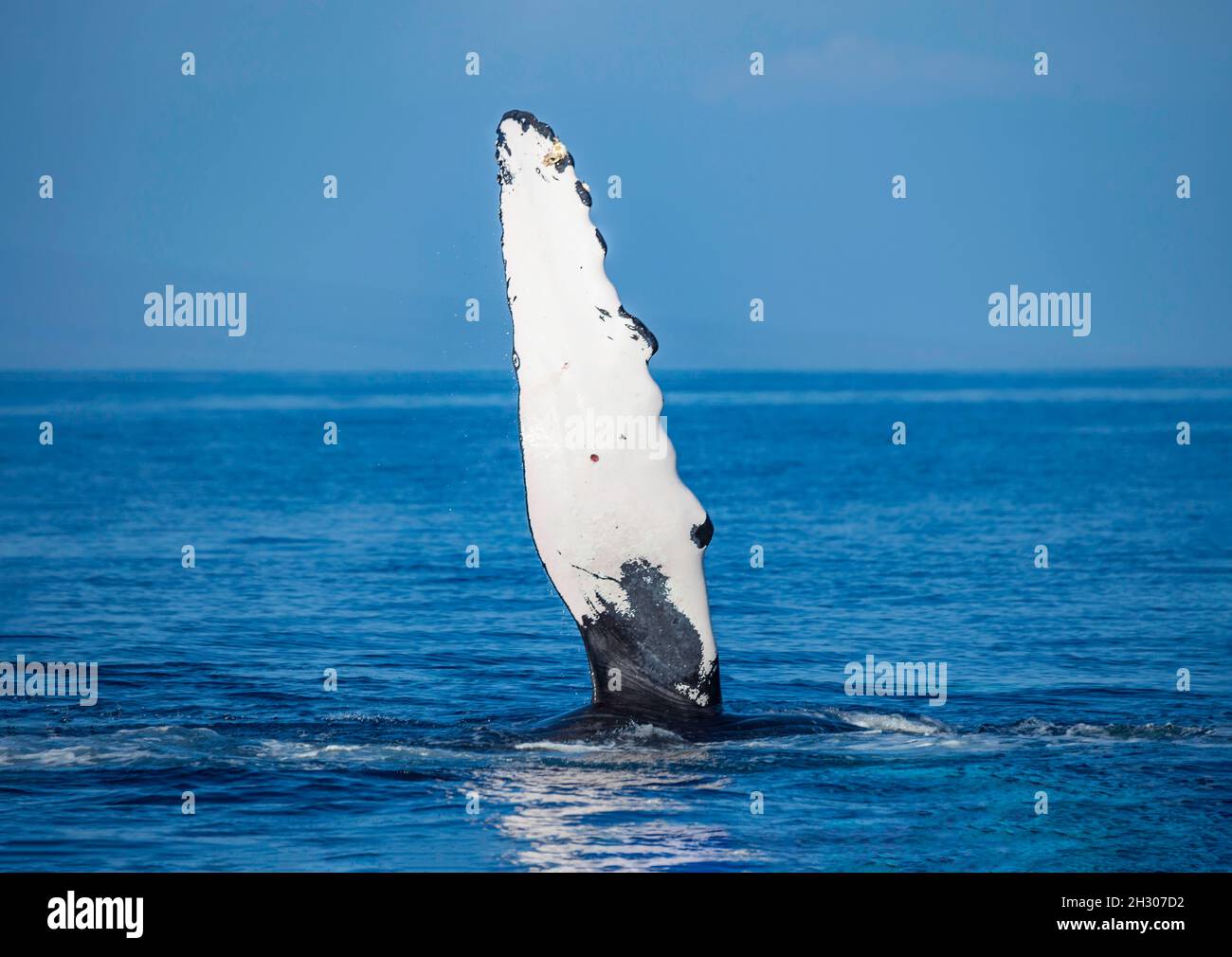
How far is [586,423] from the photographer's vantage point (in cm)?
1128

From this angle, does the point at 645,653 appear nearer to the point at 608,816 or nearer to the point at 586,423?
the point at 608,816

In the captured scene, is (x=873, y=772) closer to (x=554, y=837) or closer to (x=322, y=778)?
(x=554, y=837)

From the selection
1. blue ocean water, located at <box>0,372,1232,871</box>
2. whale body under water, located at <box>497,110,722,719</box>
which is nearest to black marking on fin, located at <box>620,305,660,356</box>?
whale body under water, located at <box>497,110,722,719</box>

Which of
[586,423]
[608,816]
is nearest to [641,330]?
[586,423]

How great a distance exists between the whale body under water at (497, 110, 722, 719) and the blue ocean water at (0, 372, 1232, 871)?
3.57ft

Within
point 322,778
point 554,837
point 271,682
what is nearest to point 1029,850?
point 554,837

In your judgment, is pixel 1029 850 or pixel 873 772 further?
pixel 873 772

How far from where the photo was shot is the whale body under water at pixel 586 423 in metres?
11.3

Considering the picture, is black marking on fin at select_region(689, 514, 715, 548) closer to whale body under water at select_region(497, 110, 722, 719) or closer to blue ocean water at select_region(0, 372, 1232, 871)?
whale body under water at select_region(497, 110, 722, 719)

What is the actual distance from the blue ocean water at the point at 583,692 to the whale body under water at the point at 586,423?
109 cm

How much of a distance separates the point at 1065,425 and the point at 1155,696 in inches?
2302

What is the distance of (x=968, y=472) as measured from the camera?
46.7 meters

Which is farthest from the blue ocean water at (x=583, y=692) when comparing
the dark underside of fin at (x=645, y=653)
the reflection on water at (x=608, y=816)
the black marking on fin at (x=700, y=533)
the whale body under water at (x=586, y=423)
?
the black marking on fin at (x=700, y=533)

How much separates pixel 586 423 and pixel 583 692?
4579mm
